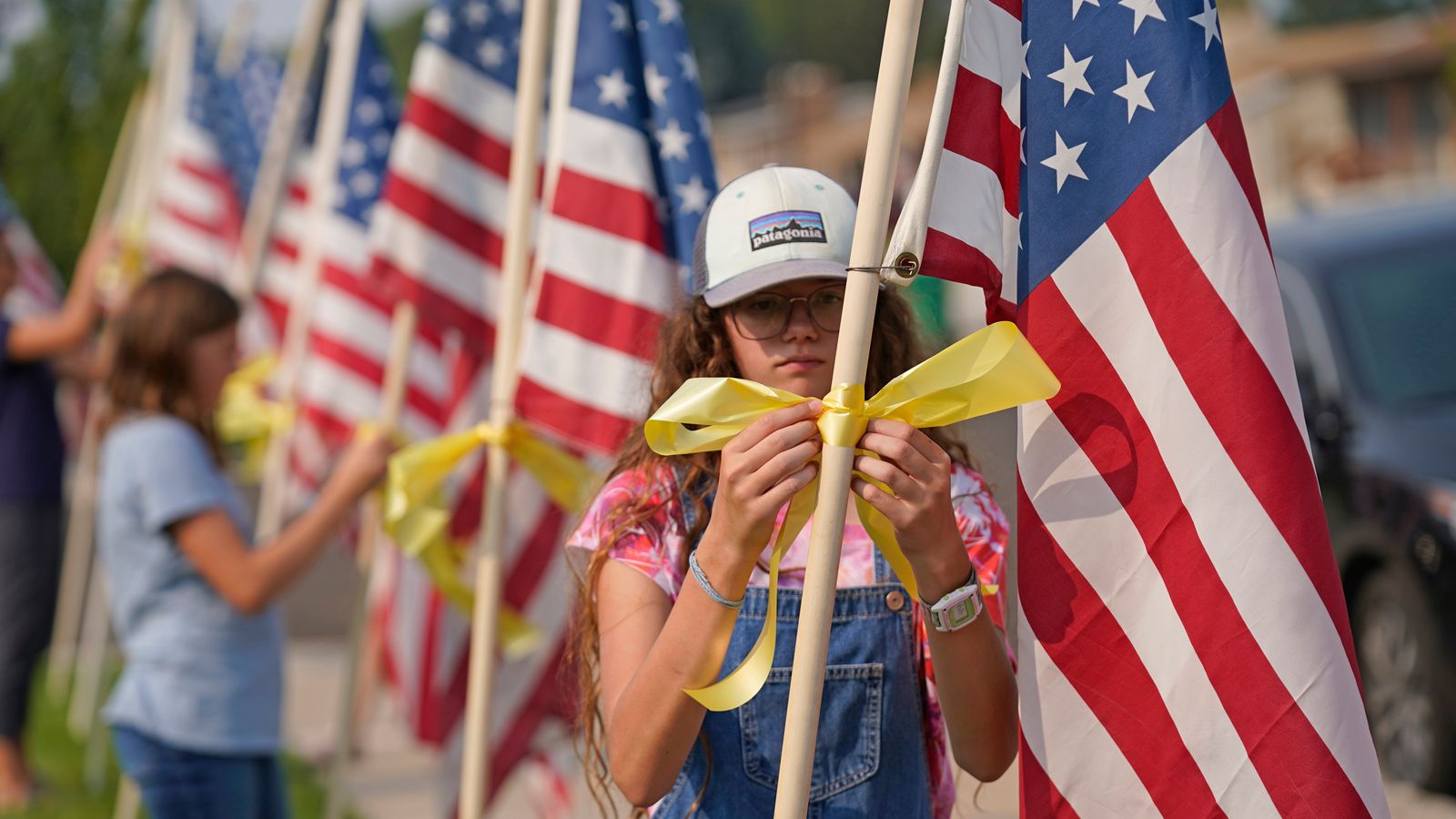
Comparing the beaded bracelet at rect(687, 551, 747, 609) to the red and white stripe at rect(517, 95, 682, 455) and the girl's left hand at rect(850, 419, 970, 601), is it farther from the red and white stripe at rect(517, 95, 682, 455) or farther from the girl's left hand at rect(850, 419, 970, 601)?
→ the red and white stripe at rect(517, 95, 682, 455)

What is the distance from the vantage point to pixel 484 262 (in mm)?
5160

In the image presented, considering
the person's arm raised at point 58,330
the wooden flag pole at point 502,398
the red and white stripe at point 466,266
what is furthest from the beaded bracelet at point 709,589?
the person's arm raised at point 58,330

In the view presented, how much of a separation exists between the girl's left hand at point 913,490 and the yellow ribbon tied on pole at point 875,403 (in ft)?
0.20

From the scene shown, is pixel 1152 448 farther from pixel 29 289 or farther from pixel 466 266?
pixel 29 289

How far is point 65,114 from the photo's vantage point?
17.8 metres

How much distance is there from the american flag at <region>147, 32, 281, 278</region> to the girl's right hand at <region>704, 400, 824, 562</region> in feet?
25.4

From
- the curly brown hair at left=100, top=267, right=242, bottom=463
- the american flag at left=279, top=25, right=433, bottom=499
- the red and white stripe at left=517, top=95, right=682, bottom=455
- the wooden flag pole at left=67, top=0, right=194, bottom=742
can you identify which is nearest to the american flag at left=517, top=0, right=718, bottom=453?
the red and white stripe at left=517, top=95, right=682, bottom=455

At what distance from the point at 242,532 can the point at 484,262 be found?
1.40m

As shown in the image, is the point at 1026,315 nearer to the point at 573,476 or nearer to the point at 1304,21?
the point at 573,476

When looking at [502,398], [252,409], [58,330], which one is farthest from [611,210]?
[252,409]

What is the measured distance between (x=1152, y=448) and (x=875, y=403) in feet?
1.54

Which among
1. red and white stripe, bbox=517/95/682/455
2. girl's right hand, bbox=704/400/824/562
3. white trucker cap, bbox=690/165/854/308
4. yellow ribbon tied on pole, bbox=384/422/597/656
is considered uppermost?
red and white stripe, bbox=517/95/682/455

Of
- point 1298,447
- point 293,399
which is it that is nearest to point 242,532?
point 293,399

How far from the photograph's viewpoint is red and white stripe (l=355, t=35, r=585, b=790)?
5.06m
